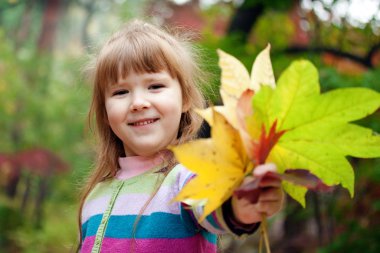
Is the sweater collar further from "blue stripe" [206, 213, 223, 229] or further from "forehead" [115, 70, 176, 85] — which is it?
"blue stripe" [206, 213, 223, 229]

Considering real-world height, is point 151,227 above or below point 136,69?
below

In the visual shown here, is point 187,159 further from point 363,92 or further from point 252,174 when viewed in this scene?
point 363,92

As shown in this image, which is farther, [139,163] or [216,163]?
[139,163]

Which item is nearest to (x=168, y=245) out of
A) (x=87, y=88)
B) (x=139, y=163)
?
(x=139, y=163)

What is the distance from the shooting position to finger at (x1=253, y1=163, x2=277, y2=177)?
0.83m

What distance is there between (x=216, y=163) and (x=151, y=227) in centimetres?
47

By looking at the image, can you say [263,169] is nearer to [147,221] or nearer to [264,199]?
[264,199]

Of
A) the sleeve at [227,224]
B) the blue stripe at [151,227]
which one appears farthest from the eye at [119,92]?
the sleeve at [227,224]

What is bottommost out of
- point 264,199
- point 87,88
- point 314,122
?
point 87,88

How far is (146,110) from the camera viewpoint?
134cm

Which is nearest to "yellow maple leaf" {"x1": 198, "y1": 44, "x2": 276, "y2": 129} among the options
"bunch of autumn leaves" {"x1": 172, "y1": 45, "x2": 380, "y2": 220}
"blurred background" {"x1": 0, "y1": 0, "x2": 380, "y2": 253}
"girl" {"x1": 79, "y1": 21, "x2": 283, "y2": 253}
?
"bunch of autumn leaves" {"x1": 172, "y1": 45, "x2": 380, "y2": 220}

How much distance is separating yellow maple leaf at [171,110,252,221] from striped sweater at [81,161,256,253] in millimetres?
271

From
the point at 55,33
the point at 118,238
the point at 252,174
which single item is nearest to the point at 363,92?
the point at 252,174

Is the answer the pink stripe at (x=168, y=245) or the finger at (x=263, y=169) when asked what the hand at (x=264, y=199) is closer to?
the finger at (x=263, y=169)
